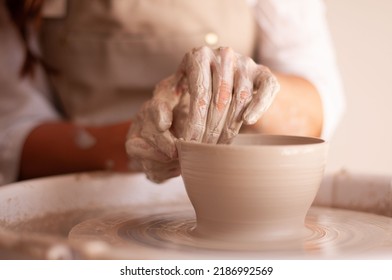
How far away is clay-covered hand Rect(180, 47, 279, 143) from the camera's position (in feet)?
2.90

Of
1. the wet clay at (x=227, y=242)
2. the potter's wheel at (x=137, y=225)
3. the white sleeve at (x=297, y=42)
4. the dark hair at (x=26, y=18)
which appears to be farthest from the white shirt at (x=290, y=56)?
the wet clay at (x=227, y=242)

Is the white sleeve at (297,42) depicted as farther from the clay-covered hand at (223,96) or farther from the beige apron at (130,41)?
the clay-covered hand at (223,96)

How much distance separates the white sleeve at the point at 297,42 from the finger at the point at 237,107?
0.65m

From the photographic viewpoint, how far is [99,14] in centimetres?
157

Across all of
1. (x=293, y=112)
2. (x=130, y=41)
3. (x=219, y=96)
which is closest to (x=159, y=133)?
(x=219, y=96)

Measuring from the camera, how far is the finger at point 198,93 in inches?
34.7

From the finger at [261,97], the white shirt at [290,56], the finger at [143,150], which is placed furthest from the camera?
the white shirt at [290,56]

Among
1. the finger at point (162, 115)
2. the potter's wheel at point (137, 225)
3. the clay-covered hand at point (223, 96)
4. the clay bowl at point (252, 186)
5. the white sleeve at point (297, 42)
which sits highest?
the white sleeve at point (297, 42)

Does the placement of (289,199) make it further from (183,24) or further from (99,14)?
(99,14)

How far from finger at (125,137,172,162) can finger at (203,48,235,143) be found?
4.6 inches

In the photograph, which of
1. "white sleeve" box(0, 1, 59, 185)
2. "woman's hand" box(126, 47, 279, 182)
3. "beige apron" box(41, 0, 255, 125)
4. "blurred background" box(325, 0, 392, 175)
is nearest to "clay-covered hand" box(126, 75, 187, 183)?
"woman's hand" box(126, 47, 279, 182)

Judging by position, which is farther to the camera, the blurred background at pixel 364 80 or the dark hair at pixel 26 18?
the blurred background at pixel 364 80

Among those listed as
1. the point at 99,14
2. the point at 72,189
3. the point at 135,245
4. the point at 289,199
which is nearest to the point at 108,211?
the point at 72,189

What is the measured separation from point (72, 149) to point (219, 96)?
0.64 m
